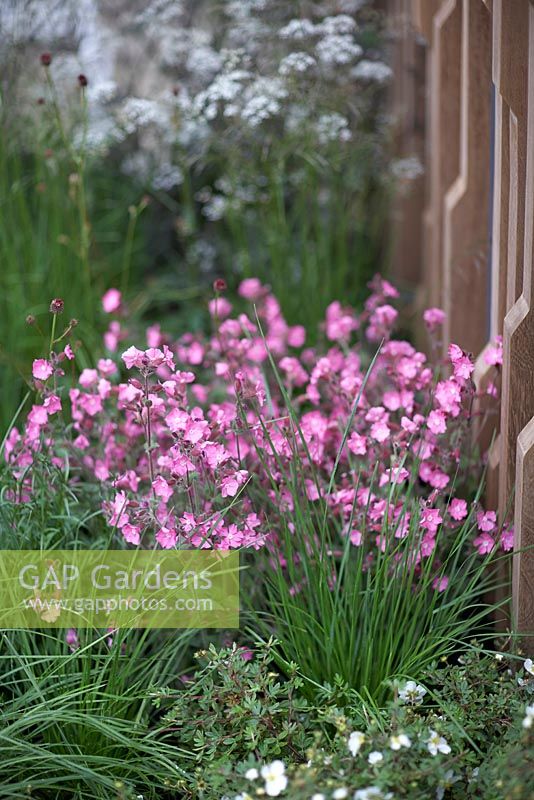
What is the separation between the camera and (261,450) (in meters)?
1.79

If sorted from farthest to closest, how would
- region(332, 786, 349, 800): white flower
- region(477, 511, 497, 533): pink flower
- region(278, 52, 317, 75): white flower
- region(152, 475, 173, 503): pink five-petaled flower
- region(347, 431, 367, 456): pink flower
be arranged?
region(278, 52, 317, 75): white flower → region(347, 431, 367, 456): pink flower → region(477, 511, 497, 533): pink flower → region(152, 475, 173, 503): pink five-petaled flower → region(332, 786, 349, 800): white flower

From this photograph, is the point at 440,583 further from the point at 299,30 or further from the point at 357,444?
the point at 299,30

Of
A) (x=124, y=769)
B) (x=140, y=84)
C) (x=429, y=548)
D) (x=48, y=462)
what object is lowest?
(x=124, y=769)

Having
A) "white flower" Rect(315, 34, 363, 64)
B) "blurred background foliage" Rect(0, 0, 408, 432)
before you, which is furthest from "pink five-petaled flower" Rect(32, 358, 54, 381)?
"white flower" Rect(315, 34, 363, 64)

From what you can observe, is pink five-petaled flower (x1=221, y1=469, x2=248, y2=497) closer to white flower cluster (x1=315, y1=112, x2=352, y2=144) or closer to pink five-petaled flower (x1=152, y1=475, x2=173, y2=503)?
pink five-petaled flower (x1=152, y1=475, x2=173, y2=503)

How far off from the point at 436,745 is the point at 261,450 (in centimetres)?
67

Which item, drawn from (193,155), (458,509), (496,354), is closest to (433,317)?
(496,354)

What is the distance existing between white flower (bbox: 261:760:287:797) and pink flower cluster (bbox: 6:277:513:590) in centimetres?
44

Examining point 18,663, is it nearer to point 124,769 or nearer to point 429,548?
point 124,769

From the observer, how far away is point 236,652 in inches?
63.5

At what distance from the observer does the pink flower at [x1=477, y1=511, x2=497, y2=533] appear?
69.8 inches

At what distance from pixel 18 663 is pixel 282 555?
589 mm

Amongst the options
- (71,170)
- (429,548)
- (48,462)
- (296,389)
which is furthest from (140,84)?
(429,548)

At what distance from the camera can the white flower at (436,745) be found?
1.41 meters
